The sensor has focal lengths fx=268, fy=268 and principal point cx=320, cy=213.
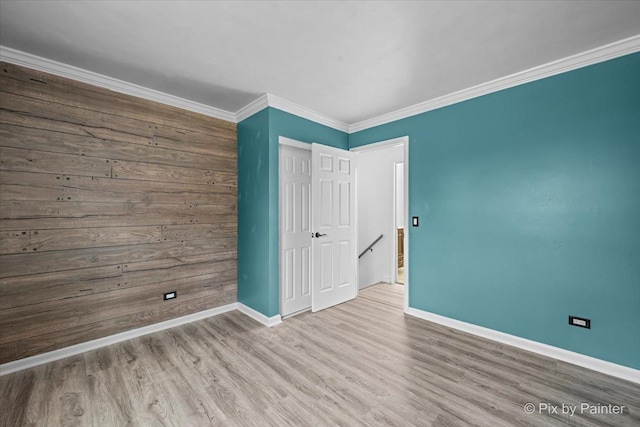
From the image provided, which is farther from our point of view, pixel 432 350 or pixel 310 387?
pixel 432 350

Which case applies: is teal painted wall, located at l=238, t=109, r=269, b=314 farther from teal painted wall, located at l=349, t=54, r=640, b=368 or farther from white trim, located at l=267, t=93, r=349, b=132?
teal painted wall, located at l=349, t=54, r=640, b=368

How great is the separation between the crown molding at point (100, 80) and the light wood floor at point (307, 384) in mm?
2578

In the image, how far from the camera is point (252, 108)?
3324 mm

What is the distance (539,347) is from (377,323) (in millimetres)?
1513

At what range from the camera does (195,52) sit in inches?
88.4

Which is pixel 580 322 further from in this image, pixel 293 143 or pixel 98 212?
pixel 98 212

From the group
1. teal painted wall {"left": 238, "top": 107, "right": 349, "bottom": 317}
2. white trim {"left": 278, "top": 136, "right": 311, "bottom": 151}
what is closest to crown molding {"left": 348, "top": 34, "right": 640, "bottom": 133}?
white trim {"left": 278, "top": 136, "right": 311, "bottom": 151}

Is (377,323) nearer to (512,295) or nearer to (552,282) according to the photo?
(512,295)

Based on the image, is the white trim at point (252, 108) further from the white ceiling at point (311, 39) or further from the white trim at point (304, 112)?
the white ceiling at point (311, 39)

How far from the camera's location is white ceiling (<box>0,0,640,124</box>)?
176 cm

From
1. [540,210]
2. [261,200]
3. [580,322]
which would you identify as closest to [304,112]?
[261,200]

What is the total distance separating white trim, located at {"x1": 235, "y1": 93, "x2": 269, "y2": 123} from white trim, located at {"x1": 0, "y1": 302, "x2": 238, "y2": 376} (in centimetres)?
251

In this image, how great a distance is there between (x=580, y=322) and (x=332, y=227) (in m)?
2.60

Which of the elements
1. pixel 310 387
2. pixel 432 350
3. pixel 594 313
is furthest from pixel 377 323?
pixel 594 313
